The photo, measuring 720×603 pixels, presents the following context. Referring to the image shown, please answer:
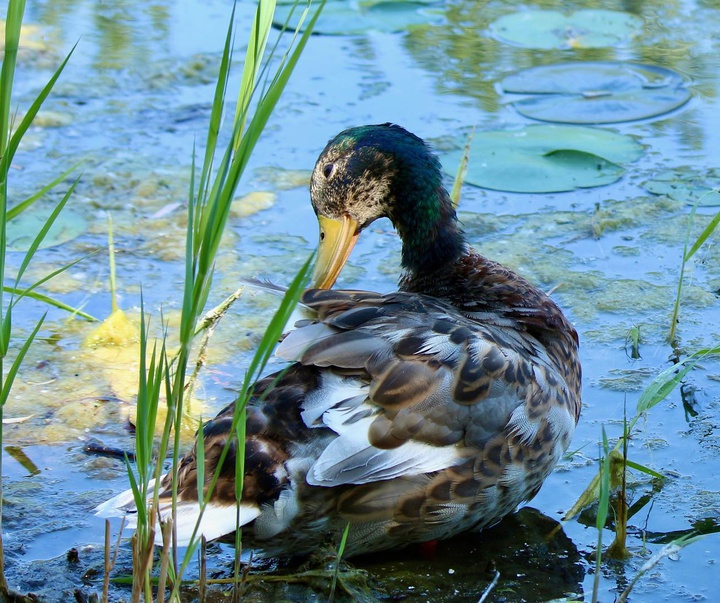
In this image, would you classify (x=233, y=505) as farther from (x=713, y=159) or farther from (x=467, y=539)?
(x=713, y=159)

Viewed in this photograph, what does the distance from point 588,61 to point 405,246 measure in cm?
320

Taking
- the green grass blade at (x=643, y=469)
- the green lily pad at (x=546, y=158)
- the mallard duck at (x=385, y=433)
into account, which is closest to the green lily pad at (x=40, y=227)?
the green lily pad at (x=546, y=158)

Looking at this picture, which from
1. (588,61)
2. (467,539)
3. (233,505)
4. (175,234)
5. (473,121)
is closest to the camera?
(233,505)

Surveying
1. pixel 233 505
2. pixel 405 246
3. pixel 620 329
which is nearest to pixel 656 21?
pixel 620 329

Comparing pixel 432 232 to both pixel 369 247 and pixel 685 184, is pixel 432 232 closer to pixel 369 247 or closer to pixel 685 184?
pixel 369 247

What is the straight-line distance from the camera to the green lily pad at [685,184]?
16.5ft

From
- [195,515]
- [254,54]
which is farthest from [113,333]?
[254,54]

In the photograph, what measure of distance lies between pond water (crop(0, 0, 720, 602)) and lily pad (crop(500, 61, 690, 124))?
0.11 m

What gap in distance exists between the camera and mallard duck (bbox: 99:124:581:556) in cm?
270

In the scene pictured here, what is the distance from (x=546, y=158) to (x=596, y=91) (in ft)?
3.15

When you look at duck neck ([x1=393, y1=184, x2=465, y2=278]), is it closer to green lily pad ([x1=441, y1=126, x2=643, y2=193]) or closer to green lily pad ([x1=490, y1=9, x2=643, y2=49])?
green lily pad ([x1=441, y1=126, x2=643, y2=193])

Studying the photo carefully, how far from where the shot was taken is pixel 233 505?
268cm

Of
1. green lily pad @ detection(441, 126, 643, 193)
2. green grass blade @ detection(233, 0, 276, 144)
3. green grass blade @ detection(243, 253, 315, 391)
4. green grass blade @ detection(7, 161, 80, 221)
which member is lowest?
green lily pad @ detection(441, 126, 643, 193)

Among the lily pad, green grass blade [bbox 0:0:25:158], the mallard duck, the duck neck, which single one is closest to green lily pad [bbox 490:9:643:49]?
the lily pad
